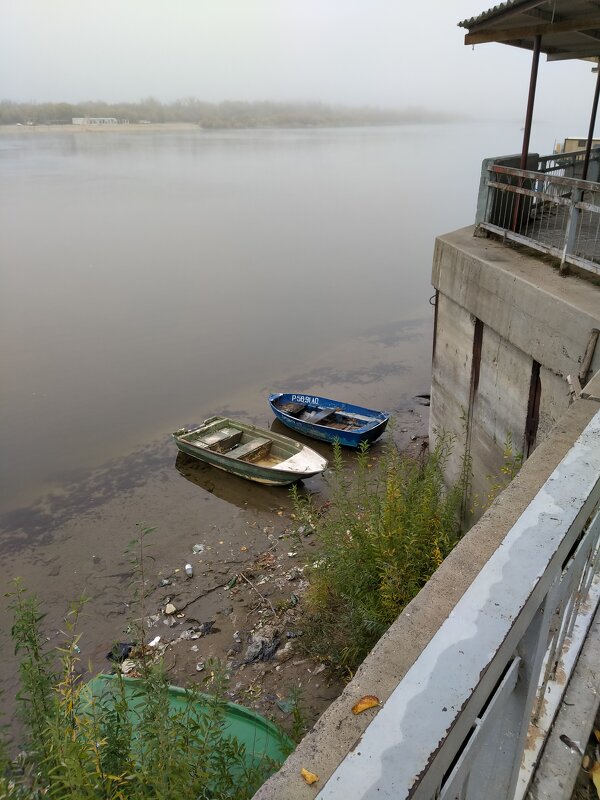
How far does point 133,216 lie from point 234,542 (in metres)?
36.3

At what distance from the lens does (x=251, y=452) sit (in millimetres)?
13500

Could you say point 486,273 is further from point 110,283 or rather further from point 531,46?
point 110,283

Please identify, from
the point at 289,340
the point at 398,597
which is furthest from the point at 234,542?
the point at 289,340

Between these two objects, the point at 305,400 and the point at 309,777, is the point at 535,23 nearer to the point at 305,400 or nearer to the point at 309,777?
the point at 305,400

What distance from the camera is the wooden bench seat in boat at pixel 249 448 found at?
528 inches

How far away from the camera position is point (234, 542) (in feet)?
37.6

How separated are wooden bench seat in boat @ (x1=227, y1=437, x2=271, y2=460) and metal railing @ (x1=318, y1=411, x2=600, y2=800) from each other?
1162cm

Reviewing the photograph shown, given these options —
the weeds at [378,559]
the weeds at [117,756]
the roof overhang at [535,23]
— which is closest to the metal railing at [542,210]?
the roof overhang at [535,23]

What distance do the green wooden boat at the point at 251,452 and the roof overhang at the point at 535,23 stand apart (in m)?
8.11

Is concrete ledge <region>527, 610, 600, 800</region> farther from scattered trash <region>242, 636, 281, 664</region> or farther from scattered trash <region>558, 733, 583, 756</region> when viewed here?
scattered trash <region>242, 636, 281, 664</region>

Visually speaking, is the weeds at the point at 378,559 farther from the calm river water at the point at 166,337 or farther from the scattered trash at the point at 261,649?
the calm river water at the point at 166,337

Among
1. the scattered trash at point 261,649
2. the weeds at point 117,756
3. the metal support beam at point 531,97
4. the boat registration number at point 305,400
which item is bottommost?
the scattered trash at point 261,649

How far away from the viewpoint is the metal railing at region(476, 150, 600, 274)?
6.49 m

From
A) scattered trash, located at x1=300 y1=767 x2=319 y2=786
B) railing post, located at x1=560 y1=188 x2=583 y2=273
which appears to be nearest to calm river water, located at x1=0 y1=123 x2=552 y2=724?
railing post, located at x1=560 y1=188 x2=583 y2=273
